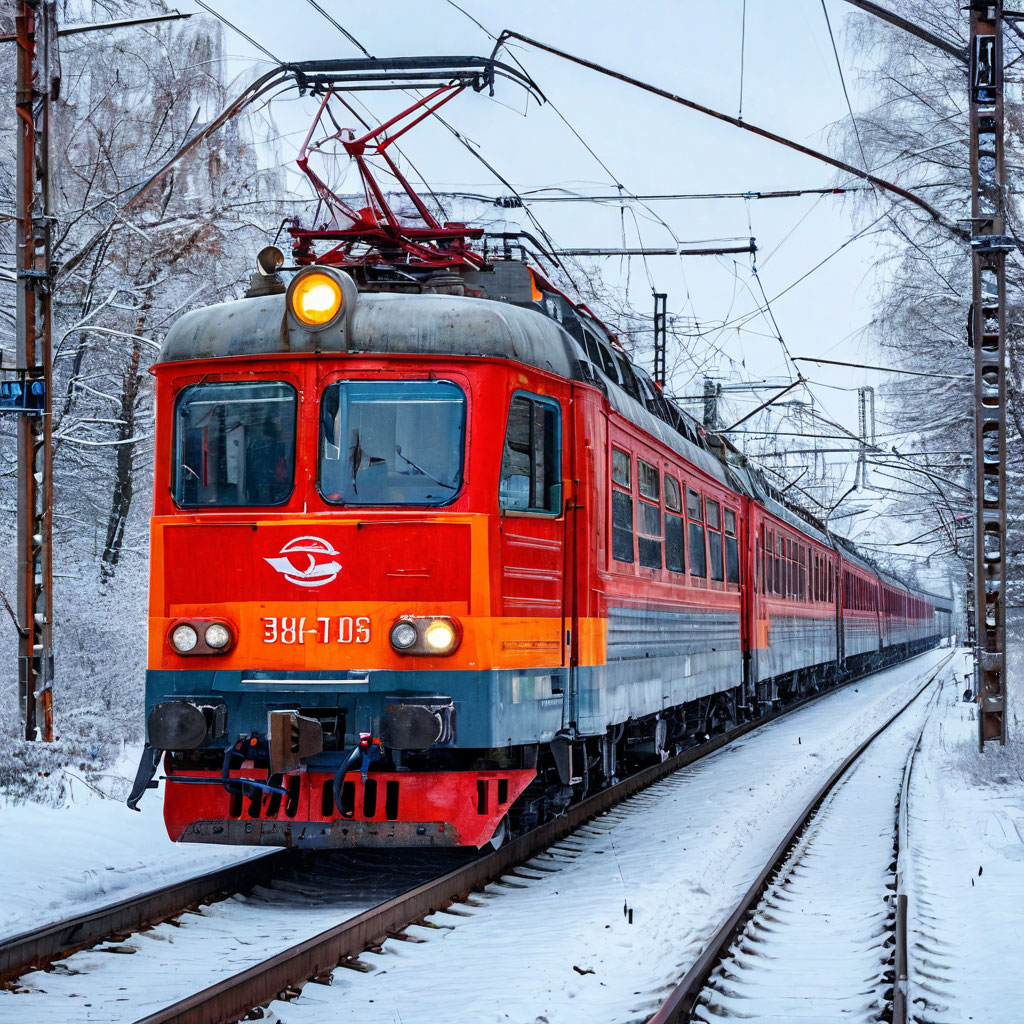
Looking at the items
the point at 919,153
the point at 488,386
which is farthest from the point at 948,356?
the point at 488,386

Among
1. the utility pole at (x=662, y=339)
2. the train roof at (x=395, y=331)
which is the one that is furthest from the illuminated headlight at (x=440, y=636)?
the utility pole at (x=662, y=339)

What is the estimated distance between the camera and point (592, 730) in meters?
8.03

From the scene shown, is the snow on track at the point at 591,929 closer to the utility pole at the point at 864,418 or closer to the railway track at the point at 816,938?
the railway track at the point at 816,938

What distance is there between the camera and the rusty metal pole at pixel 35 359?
9984mm

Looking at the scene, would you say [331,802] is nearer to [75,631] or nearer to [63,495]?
[75,631]

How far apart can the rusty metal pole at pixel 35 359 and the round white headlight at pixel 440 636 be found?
4.25 meters

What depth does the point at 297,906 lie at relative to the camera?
22.3ft

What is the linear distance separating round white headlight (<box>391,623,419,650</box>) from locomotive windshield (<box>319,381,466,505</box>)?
25.8 inches

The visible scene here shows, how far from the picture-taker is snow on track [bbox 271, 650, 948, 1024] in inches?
199

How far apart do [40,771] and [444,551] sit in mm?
4267

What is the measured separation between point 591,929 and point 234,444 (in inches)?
123

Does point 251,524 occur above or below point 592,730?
above

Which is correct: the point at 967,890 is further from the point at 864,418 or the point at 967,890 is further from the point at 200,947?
the point at 864,418

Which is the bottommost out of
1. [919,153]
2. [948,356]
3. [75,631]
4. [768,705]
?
[768,705]
